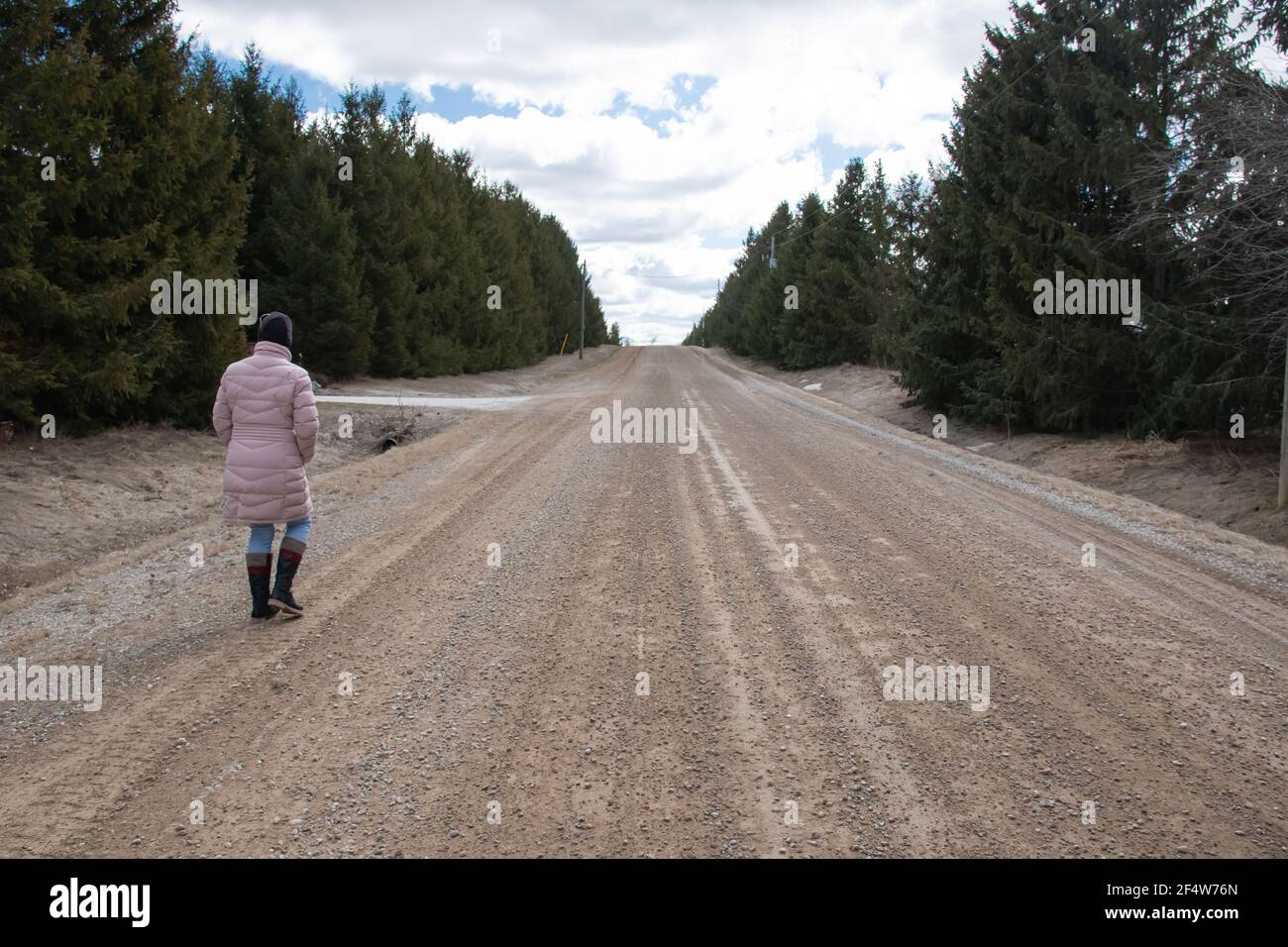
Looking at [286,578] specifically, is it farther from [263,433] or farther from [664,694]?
[664,694]

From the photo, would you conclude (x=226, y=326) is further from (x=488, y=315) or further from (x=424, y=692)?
(x=488, y=315)

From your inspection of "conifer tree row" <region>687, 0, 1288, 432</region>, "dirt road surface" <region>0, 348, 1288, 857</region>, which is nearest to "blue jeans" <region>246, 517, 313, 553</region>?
"dirt road surface" <region>0, 348, 1288, 857</region>

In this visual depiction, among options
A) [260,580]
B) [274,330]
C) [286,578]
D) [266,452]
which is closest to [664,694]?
[286,578]

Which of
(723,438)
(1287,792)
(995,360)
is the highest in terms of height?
(995,360)

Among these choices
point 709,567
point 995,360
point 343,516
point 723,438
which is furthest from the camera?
point 995,360

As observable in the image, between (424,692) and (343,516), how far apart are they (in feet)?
14.8

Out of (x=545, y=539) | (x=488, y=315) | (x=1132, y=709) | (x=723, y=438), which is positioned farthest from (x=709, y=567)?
(x=488, y=315)

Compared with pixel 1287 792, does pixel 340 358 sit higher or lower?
higher

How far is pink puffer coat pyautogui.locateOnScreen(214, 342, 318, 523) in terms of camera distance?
4973 millimetres

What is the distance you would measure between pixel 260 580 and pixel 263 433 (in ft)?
3.06

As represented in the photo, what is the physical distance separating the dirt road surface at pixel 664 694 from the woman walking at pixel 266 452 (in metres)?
0.34

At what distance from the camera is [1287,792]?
3178mm

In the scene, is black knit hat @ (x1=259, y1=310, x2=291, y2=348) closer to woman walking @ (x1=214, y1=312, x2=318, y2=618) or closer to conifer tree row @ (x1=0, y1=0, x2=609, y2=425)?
woman walking @ (x1=214, y1=312, x2=318, y2=618)

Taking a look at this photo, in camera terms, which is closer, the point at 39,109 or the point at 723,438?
the point at 39,109
